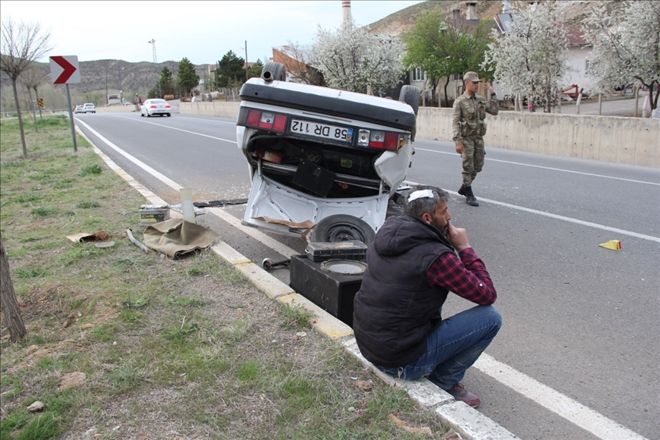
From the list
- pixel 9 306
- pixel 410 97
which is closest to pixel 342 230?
pixel 410 97

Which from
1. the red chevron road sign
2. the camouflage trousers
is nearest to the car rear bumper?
the camouflage trousers

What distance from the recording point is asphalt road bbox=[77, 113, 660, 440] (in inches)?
123

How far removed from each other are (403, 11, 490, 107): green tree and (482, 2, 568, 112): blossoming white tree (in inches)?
665

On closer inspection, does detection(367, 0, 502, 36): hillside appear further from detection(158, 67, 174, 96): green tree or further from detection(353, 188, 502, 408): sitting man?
detection(353, 188, 502, 408): sitting man

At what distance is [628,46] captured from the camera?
66.3ft

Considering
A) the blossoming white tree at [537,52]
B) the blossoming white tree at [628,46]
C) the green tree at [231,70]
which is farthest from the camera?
the green tree at [231,70]

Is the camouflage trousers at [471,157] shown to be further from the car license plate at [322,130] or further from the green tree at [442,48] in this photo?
the green tree at [442,48]

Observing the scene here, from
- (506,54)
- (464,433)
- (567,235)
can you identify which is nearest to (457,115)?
(567,235)

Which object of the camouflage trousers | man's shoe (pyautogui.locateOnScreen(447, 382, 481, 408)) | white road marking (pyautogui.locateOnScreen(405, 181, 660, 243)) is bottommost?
man's shoe (pyautogui.locateOnScreen(447, 382, 481, 408))

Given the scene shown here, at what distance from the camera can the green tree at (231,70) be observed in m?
73.4

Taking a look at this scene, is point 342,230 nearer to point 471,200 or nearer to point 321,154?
point 321,154

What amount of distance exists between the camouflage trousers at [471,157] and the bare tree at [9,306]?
6.10 meters

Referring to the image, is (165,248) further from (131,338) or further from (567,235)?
(567,235)

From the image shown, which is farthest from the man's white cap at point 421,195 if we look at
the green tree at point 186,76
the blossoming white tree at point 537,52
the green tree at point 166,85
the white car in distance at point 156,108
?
the green tree at point 166,85
